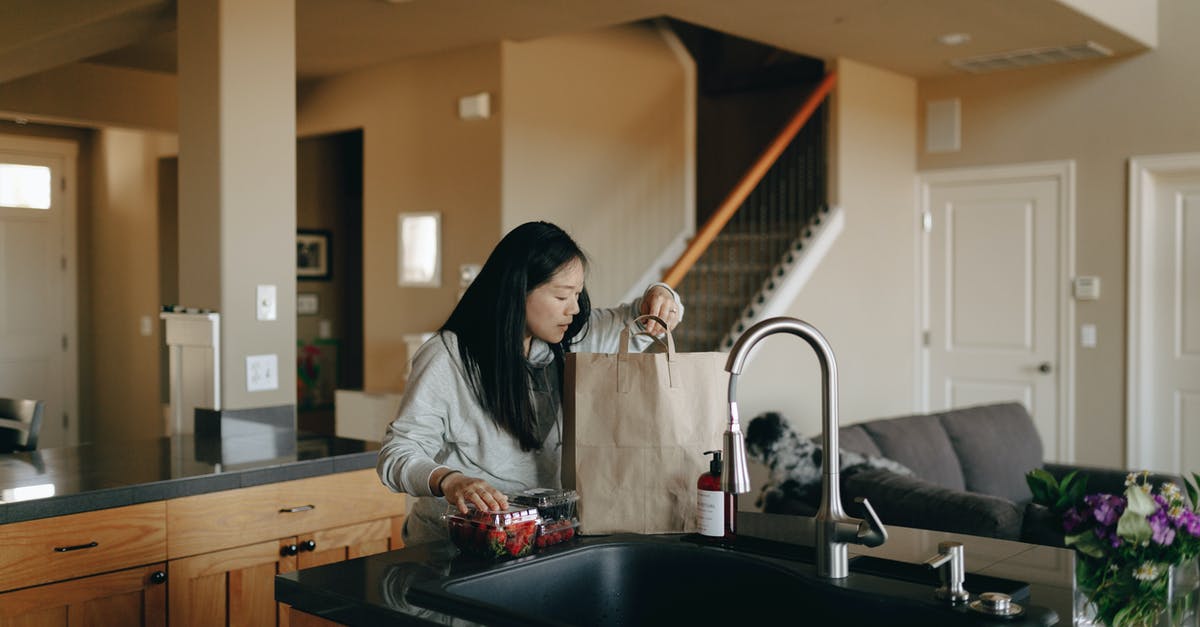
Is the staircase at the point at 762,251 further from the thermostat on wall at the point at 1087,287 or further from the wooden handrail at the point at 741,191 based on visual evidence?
the thermostat on wall at the point at 1087,287

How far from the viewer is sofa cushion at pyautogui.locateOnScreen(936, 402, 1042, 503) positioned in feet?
15.2

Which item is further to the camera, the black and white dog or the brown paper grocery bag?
the black and white dog

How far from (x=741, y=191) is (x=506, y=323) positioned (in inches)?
144

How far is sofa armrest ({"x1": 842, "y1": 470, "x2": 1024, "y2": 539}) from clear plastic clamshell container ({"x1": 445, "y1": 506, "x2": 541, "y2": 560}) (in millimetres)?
1559

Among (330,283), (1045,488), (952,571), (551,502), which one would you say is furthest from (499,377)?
(330,283)

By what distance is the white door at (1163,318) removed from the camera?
5.74 m

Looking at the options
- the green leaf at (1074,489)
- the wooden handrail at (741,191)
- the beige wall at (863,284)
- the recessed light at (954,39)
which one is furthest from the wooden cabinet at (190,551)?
the recessed light at (954,39)

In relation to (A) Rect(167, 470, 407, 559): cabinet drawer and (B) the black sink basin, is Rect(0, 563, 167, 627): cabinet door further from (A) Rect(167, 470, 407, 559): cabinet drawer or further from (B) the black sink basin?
(B) the black sink basin

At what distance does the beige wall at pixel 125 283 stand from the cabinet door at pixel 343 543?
291 cm

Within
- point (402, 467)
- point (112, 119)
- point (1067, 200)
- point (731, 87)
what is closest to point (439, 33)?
point (112, 119)

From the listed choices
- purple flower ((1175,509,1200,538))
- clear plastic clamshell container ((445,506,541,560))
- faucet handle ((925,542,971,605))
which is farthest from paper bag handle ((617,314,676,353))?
purple flower ((1175,509,1200,538))

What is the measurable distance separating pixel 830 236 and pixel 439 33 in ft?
7.69

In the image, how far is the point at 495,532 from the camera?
5.34ft

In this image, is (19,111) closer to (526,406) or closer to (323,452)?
(323,452)
